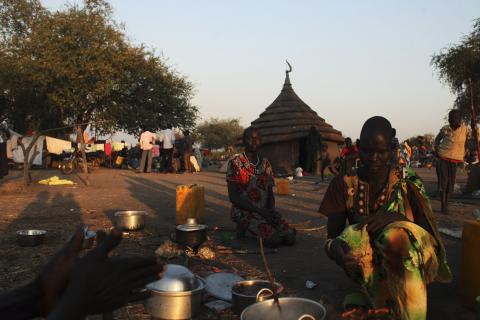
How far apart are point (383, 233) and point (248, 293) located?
108 centimetres

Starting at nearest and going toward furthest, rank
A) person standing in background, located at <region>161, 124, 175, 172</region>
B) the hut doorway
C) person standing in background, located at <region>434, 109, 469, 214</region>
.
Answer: person standing in background, located at <region>434, 109, 469, 214</region> → person standing in background, located at <region>161, 124, 175, 172</region> → the hut doorway

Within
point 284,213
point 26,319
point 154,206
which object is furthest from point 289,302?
point 154,206

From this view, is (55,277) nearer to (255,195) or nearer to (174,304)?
(174,304)

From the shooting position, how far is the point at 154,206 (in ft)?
27.8

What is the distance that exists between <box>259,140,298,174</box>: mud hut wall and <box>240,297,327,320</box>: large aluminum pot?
15150mm

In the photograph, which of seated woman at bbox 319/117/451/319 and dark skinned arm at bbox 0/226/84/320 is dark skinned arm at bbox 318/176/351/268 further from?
dark skinned arm at bbox 0/226/84/320

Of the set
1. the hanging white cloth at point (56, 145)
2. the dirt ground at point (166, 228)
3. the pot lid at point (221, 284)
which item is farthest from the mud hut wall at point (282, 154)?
the pot lid at point (221, 284)

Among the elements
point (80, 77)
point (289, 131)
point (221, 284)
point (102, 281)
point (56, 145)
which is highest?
point (80, 77)

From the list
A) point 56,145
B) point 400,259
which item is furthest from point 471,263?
point 56,145

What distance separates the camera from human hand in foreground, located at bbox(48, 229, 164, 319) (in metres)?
1.05

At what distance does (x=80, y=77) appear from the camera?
69.2 feet

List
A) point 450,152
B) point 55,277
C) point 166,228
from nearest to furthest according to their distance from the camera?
point 55,277 < point 166,228 < point 450,152

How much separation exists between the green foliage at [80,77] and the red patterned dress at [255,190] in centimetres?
1640

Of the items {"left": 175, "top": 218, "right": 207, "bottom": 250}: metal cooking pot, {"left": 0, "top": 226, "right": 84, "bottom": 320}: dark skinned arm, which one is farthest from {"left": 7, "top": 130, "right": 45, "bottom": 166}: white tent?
{"left": 0, "top": 226, "right": 84, "bottom": 320}: dark skinned arm
